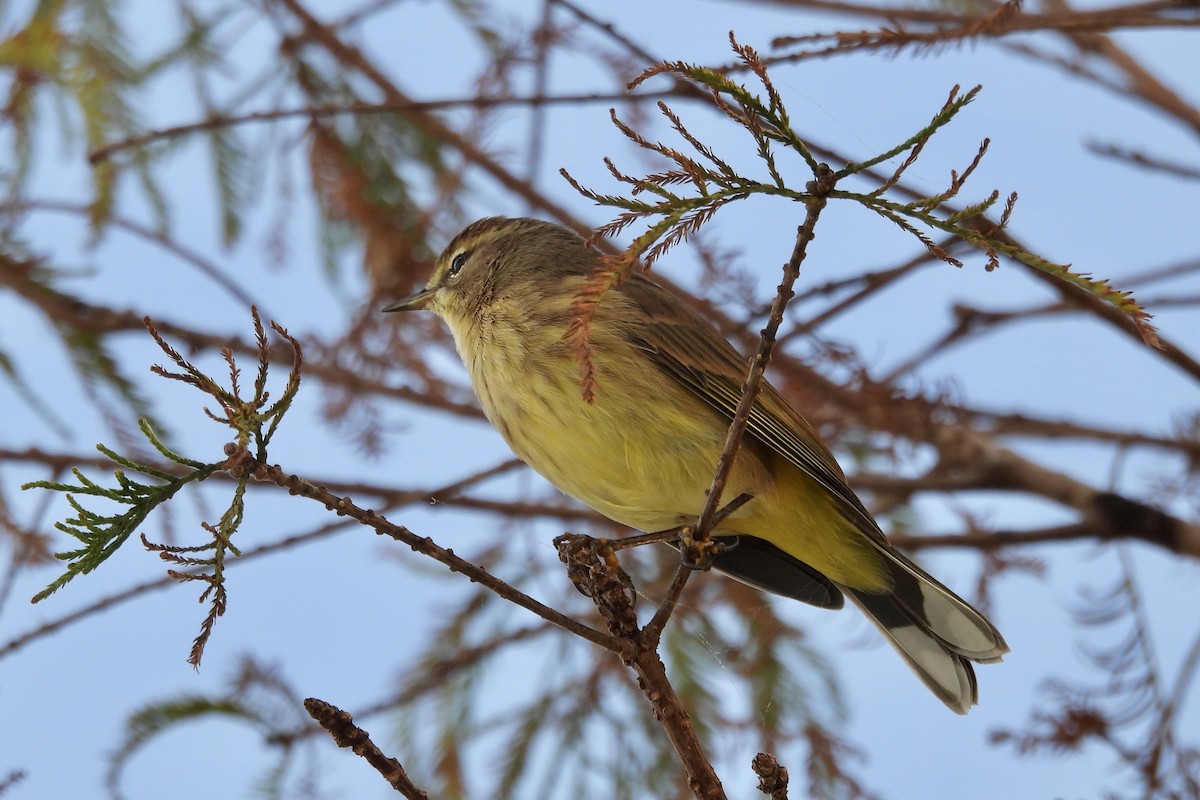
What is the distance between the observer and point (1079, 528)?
174 inches

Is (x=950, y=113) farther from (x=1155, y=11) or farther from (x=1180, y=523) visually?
(x=1180, y=523)

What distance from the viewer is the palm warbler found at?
3.70 m

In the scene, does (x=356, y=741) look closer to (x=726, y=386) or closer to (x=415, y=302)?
(x=726, y=386)

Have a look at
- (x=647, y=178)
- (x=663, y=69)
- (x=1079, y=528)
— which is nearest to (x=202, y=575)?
(x=647, y=178)

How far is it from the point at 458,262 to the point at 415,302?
0.24m

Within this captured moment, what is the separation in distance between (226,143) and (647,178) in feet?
12.1

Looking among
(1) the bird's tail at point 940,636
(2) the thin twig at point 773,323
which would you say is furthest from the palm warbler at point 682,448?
(2) the thin twig at point 773,323

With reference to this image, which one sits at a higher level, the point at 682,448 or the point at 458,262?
the point at 458,262

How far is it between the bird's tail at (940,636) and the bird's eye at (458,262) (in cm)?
195

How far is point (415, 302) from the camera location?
4.84m

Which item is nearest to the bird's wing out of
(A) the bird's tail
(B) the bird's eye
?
(A) the bird's tail

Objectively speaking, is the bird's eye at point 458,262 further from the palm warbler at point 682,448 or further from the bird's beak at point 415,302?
the palm warbler at point 682,448

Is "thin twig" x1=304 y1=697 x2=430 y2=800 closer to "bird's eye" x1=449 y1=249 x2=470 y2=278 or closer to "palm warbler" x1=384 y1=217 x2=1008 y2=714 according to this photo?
"palm warbler" x1=384 y1=217 x2=1008 y2=714

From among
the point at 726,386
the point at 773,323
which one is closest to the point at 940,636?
the point at 726,386
